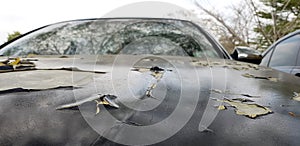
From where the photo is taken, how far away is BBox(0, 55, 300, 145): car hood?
58cm

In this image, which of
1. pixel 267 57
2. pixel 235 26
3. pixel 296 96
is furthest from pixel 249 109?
pixel 235 26

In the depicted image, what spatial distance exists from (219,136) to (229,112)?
186mm

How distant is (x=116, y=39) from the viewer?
86.0 inches

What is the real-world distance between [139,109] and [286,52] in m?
2.42

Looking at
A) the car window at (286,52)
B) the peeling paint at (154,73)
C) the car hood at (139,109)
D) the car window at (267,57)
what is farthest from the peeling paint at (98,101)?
the car window at (267,57)

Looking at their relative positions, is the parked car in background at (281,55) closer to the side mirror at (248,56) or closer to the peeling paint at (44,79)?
the side mirror at (248,56)

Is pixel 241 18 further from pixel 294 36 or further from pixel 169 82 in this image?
pixel 169 82

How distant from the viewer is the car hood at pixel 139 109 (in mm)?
579

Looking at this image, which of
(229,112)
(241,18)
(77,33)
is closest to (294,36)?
(77,33)

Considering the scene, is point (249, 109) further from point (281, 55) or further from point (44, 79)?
point (281, 55)

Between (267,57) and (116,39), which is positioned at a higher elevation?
(116,39)

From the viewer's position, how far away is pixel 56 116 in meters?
0.64

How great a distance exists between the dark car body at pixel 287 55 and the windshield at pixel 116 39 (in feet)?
2.55

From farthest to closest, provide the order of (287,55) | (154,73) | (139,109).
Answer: (287,55), (154,73), (139,109)
